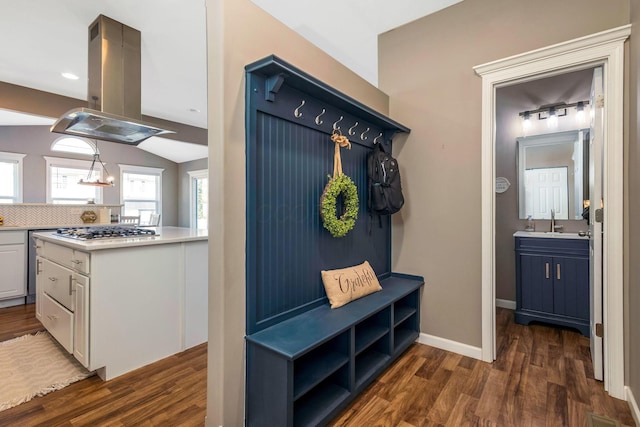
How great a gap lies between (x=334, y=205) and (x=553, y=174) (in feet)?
9.58

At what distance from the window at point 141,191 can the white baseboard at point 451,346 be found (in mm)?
6528

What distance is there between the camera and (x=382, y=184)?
241cm

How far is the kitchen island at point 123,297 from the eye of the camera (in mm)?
2016

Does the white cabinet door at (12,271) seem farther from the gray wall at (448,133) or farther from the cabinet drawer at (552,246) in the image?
the cabinet drawer at (552,246)

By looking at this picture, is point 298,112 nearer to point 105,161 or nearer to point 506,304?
point 506,304

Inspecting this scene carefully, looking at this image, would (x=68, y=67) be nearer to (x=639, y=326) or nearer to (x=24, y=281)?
(x=24, y=281)

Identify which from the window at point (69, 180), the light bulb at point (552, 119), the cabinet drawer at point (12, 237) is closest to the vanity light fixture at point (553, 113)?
the light bulb at point (552, 119)

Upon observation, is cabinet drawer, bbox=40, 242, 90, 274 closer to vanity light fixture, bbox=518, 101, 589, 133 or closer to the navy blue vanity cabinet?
the navy blue vanity cabinet

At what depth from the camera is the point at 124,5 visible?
7.86ft

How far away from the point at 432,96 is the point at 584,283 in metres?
2.25

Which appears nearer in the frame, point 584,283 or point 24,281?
point 584,283

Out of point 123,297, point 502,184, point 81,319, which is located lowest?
point 81,319

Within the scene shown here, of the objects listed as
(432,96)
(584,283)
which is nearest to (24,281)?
(432,96)

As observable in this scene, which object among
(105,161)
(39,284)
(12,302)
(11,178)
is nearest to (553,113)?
(39,284)
